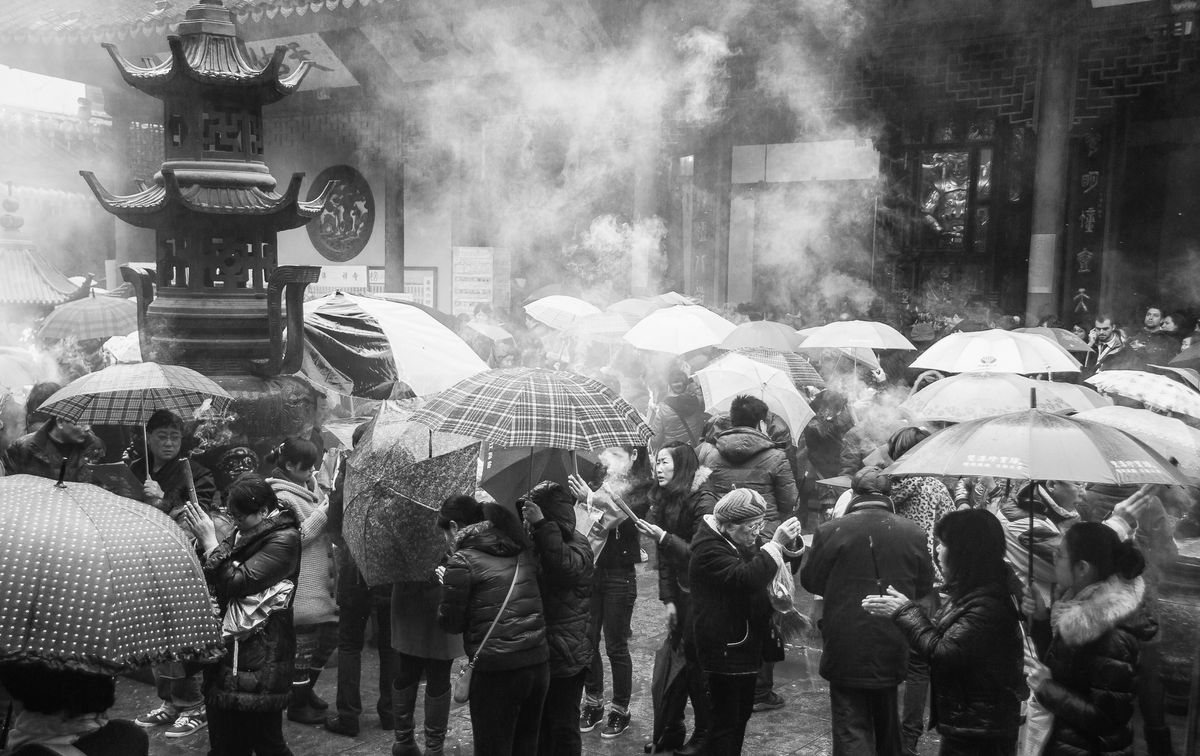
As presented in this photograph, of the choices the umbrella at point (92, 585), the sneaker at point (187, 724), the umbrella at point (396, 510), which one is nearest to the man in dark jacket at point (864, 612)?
the umbrella at point (396, 510)

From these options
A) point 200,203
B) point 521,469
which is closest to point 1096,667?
point 521,469

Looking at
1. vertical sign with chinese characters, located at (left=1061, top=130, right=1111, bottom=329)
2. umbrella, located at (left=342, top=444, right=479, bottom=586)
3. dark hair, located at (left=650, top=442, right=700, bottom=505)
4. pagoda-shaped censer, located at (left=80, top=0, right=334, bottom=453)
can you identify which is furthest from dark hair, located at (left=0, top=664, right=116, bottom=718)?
vertical sign with chinese characters, located at (left=1061, top=130, right=1111, bottom=329)

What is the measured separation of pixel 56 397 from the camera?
4586 mm

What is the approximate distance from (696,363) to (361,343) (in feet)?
9.90

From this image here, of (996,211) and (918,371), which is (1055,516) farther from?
(996,211)

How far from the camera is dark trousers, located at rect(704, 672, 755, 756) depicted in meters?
4.28

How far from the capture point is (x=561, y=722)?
420 centimetres

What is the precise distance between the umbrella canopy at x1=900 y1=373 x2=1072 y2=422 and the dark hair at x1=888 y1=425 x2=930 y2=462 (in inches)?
21.5

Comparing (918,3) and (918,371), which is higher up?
(918,3)

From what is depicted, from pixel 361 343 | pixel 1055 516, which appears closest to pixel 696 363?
pixel 361 343

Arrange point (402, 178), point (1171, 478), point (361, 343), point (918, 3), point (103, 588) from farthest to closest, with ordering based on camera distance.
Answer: point (402, 178) < point (918, 3) < point (361, 343) < point (1171, 478) < point (103, 588)

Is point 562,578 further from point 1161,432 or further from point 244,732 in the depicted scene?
point 1161,432

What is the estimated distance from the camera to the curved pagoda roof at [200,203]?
5.23m

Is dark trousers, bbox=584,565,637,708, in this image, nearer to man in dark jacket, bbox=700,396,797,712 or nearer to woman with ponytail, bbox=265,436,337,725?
man in dark jacket, bbox=700,396,797,712
